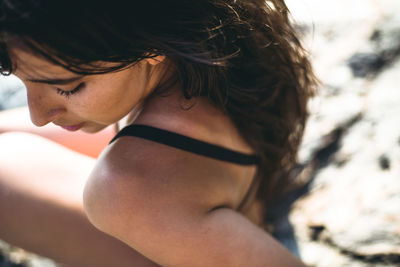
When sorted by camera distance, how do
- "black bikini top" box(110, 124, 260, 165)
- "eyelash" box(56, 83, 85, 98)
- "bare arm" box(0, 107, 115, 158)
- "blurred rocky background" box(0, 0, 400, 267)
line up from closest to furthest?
"eyelash" box(56, 83, 85, 98)
"black bikini top" box(110, 124, 260, 165)
"blurred rocky background" box(0, 0, 400, 267)
"bare arm" box(0, 107, 115, 158)

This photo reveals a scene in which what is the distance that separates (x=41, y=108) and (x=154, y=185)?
33 centimetres

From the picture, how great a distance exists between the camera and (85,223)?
1.19m

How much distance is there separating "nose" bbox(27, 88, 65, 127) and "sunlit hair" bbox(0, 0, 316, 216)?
8cm

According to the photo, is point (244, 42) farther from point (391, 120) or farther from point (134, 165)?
point (391, 120)

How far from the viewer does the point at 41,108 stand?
3.02ft

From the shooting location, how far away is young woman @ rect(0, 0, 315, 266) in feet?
2.60

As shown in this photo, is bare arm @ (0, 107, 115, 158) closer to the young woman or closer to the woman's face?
the young woman

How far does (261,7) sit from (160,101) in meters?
0.40

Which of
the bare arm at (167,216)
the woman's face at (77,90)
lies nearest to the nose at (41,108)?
the woman's face at (77,90)

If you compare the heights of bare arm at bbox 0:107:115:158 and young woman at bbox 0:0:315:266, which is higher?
young woman at bbox 0:0:315:266

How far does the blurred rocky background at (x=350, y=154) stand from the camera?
127 cm

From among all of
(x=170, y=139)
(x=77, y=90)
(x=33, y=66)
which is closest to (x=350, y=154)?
(x=170, y=139)

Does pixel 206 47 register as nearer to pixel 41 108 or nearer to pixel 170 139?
pixel 170 139

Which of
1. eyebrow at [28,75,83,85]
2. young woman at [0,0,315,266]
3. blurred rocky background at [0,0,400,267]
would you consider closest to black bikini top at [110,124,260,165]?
young woman at [0,0,315,266]
